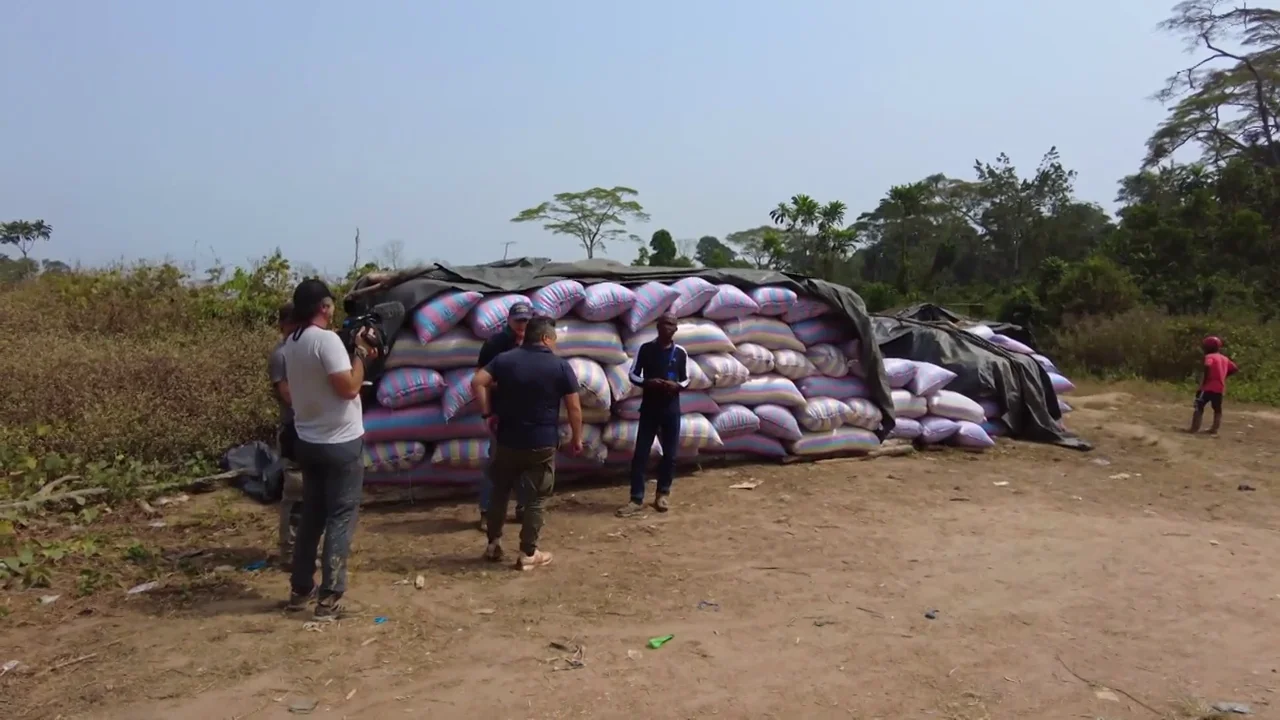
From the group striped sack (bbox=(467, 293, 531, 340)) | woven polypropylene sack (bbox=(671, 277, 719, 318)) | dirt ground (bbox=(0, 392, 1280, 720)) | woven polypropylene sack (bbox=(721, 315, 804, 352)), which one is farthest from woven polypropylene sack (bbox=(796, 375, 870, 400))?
striped sack (bbox=(467, 293, 531, 340))

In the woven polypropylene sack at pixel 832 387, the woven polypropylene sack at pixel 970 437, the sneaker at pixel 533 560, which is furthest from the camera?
the woven polypropylene sack at pixel 970 437

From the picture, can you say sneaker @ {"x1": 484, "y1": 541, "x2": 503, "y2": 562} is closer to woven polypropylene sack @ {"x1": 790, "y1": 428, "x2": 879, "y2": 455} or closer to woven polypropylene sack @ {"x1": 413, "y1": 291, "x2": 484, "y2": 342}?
woven polypropylene sack @ {"x1": 413, "y1": 291, "x2": 484, "y2": 342}

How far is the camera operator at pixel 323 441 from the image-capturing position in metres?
3.82

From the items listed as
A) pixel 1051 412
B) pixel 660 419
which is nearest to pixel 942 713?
pixel 660 419

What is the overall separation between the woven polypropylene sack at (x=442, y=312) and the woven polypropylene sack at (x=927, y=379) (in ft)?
13.7

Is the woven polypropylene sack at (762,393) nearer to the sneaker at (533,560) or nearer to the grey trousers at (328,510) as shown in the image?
the sneaker at (533,560)

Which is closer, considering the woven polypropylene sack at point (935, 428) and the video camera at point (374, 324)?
the video camera at point (374, 324)

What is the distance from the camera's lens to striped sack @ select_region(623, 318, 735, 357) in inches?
259

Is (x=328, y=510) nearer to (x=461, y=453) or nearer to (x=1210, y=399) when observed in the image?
(x=461, y=453)

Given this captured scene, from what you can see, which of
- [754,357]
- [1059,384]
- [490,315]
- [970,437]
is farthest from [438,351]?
[1059,384]

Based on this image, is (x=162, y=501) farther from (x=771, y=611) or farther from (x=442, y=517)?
(x=771, y=611)

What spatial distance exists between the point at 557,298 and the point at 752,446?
2.14 m

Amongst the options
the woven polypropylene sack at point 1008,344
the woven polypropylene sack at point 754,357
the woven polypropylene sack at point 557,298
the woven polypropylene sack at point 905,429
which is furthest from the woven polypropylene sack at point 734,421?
the woven polypropylene sack at point 1008,344

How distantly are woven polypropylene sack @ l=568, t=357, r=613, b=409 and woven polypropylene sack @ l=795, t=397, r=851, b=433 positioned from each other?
1.94 m
